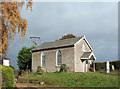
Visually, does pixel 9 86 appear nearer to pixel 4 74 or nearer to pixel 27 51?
pixel 4 74

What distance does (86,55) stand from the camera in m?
26.8

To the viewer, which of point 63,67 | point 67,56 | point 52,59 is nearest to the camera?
point 63,67

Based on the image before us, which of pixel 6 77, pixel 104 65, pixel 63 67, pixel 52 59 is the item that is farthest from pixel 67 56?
pixel 6 77

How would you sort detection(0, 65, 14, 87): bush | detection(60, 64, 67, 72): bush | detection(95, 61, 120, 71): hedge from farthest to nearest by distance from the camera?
detection(95, 61, 120, 71): hedge < detection(60, 64, 67, 72): bush < detection(0, 65, 14, 87): bush

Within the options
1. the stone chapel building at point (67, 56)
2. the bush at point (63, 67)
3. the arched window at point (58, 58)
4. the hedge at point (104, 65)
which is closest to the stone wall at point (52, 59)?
the stone chapel building at point (67, 56)

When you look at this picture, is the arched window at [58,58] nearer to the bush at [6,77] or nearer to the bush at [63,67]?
the bush at [63,67]

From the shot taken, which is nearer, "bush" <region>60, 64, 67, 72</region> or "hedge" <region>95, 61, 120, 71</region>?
"bush" <region>60, 64, 67, 72</region>

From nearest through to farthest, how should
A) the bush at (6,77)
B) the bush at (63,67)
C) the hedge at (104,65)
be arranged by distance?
the bush at (6,77)
the bush at (63,67)
the hedge at (104,65)

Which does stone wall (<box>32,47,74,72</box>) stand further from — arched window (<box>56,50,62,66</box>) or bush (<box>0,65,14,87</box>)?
bush (<box>0,65,14,87</box>)

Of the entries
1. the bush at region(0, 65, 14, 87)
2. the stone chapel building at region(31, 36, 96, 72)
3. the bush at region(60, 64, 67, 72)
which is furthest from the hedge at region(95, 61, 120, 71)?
the bush at region(0, 65, 14, 87)

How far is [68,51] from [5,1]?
1828cm

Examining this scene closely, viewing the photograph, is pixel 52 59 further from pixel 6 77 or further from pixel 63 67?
pixel 6 77

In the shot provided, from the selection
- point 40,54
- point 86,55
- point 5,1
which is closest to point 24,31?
point 5,1

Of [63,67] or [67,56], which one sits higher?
[67,56]
